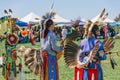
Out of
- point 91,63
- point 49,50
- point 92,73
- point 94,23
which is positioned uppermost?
point 94,23

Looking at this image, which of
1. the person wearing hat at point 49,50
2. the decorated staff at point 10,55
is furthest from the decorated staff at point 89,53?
the decorated staff at point 10,55

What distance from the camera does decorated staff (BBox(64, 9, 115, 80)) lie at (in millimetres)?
Answer: 6750

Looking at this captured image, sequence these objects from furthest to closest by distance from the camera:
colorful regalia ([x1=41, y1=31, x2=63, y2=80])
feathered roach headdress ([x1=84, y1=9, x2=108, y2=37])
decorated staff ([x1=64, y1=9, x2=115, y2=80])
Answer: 1. colorful regalia ([x1=41, y1=31, x2=63, y2=80])
2. feathered roach headdress ([x1=84, y1=9, x2=108, y2=37])
3. decorated staff ([x1=64, y1=9, x2=115, y2=80])

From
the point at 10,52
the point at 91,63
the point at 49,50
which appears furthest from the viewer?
the point at 10,52

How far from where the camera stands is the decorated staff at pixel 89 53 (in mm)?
6750

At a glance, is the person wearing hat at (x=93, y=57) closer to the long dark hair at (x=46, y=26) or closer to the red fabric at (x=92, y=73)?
the red fabric at (x=92, y=73)

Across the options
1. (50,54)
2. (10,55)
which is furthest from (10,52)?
(50,54)

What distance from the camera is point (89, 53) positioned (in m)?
6.82

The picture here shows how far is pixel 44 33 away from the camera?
7598 mm

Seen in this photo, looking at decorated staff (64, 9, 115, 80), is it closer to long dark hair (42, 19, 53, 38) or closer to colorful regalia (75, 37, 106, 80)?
colorful regalia (75, 37, 106, 80)

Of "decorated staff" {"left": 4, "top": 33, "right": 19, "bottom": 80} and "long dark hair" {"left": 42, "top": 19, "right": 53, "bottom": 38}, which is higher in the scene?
"long dark hair" {"left": 42, "top": 19, "right": 53, "bottom": 38}

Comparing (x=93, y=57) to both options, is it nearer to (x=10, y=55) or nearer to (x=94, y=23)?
(x=94, y=23)

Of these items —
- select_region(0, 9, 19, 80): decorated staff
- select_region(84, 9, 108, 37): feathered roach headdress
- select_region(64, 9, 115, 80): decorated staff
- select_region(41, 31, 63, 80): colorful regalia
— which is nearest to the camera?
select_region(64, 9, 115, 80): decorated staff

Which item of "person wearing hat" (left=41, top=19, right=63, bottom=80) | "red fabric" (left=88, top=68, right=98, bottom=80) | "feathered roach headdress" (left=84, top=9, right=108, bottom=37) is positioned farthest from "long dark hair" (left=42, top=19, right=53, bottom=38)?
"red fabric" (left=88, top=68, right=98, bottom=80)
